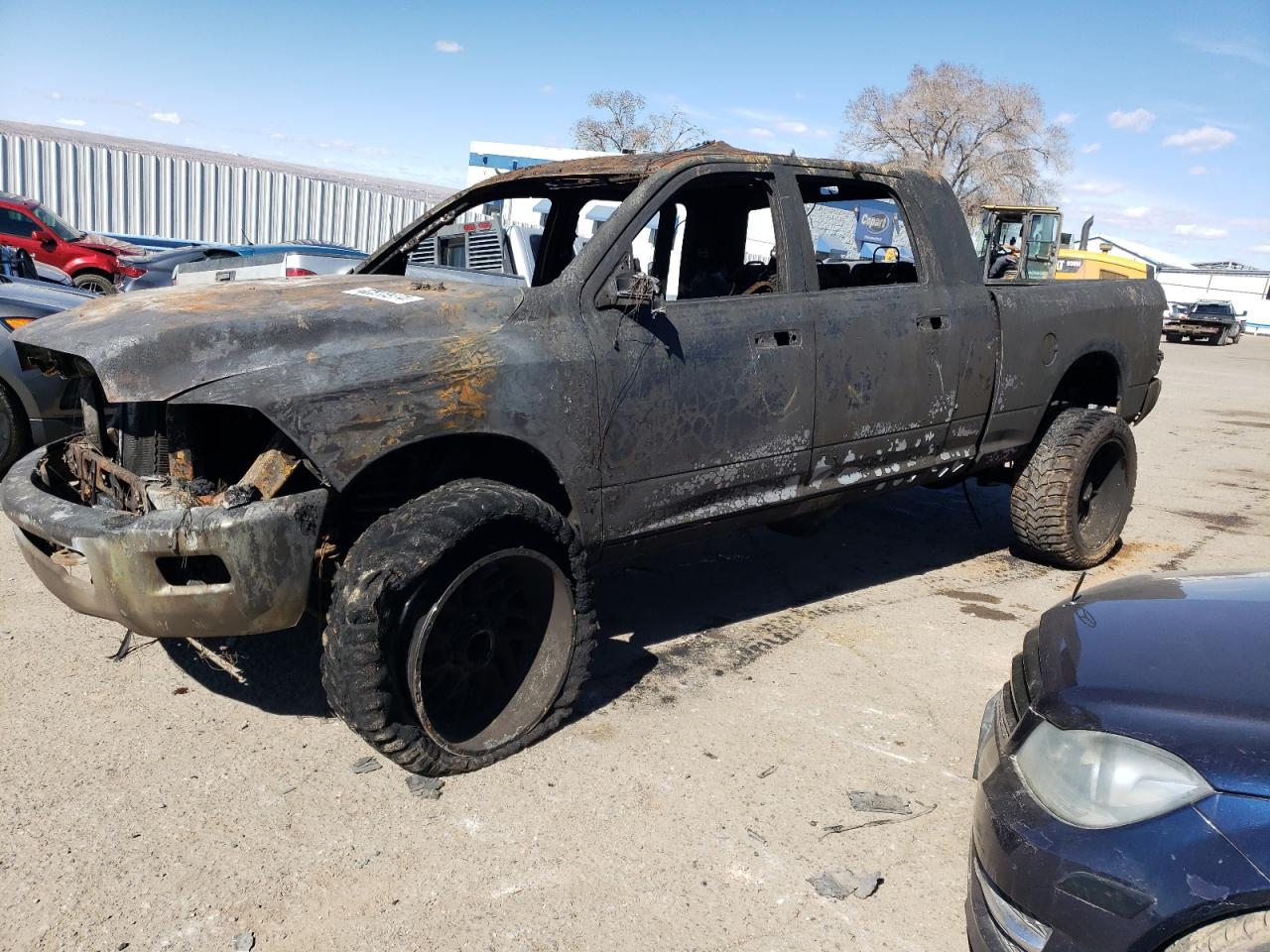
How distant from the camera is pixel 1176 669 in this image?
211 cm

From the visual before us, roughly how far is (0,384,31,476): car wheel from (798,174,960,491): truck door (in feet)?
14.6

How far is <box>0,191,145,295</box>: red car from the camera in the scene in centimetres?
1617

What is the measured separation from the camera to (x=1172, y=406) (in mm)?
13227

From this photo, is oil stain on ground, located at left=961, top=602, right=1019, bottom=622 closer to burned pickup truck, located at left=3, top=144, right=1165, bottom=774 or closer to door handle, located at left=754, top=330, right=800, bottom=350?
burned pickup truck, located at left=3, top=144, right=1165, bottom=774

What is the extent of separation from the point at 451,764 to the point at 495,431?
103cm

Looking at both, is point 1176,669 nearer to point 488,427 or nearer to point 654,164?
point 488,427

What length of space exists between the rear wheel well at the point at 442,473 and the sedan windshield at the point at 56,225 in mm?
16752

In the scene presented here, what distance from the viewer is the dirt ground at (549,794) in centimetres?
238

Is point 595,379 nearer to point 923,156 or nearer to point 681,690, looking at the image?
point 681,690

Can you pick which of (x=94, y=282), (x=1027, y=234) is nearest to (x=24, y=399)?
(x=94, y=282)

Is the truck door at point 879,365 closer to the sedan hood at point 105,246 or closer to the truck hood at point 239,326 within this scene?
the truck hood at point 239,326

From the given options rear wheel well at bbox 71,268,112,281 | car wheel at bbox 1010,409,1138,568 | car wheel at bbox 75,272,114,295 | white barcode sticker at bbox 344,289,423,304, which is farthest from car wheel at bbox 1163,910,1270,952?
rear wheel well at bbox 71,268,112,281

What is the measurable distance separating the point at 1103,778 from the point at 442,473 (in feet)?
6.90

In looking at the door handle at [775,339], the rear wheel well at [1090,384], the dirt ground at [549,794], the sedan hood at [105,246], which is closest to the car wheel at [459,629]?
the dirt ground at [549,794]
